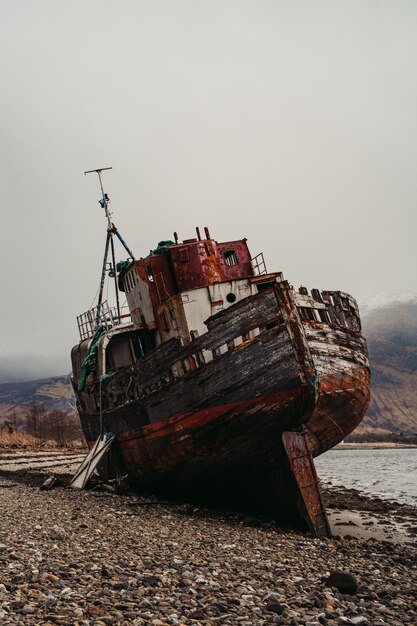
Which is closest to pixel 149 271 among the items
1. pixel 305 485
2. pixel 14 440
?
pixel 305 485

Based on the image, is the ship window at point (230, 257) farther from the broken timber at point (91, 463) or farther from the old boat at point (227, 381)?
the broken timber at point (91, 463)

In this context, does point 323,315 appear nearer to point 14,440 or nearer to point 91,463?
point 91,463

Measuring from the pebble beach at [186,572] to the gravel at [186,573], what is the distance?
2 cm

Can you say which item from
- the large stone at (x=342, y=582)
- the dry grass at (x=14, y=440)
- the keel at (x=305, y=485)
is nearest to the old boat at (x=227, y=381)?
the keel at (x=305, y=485)

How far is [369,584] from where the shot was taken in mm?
6367

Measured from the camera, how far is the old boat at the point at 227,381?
10.3m

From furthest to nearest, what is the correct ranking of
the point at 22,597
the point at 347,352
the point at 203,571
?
the point at 347,352
the point at 203,571
the point at 22,597

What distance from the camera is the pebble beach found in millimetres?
4625

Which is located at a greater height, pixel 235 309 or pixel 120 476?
pixel 235 309

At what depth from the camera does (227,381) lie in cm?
1064

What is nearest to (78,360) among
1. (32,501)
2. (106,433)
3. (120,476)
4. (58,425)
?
(106,433)

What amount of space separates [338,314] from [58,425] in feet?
219

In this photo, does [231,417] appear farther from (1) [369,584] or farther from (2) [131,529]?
(1) [369,584]

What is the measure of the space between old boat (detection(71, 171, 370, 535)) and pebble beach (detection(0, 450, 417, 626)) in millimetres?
1184
